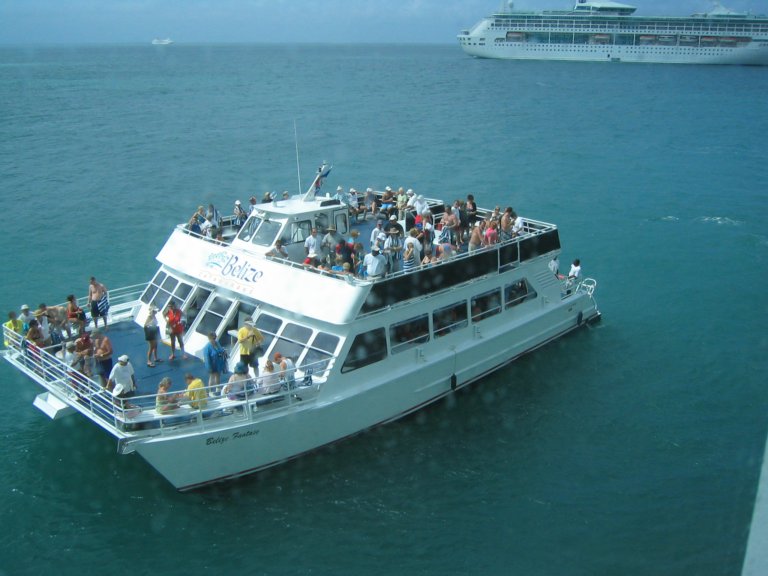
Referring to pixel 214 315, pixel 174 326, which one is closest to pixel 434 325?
pixel 214 315

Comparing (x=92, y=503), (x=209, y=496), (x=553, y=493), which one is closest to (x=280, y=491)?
(x=209, y=496)

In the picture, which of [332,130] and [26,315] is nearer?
[26,315]

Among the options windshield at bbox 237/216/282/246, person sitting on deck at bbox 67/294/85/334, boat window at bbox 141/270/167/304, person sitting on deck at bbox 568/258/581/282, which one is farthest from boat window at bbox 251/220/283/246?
person sitting on deck at bbox 568/258/581/282

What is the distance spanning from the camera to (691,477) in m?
14.4

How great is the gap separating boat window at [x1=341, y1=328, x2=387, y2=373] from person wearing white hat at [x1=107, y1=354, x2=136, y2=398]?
4110 millimetres

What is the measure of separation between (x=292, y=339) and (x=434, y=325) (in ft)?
11.6

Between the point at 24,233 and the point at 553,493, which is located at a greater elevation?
the point at 24,233

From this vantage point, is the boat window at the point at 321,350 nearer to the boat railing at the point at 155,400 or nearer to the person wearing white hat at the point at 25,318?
the boat railing at the point at 155,400

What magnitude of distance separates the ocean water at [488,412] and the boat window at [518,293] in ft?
5.84

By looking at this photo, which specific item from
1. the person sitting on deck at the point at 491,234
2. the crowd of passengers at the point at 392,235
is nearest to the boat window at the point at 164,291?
the crowd of passengers at the point at 392,235

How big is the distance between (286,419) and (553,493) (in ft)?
18.2

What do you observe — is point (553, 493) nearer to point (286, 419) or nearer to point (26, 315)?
point (286, 419)

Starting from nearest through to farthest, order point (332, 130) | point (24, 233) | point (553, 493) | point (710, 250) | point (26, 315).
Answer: point (553, 493) < point (26, 315) < point (710, 250) < point (24, 233) < point (332, 130)

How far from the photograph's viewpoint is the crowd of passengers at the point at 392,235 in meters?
15.6
